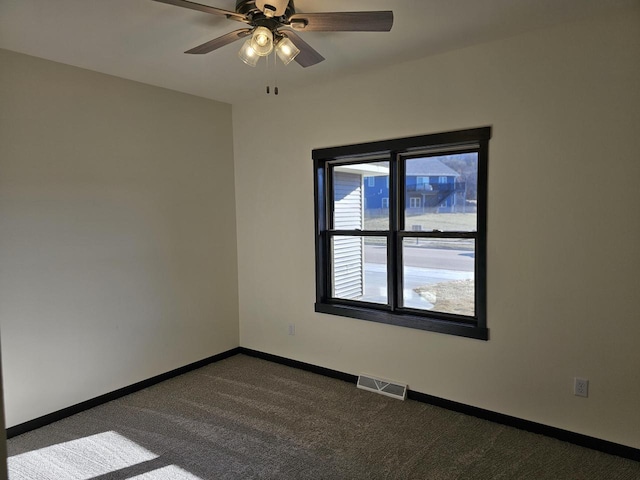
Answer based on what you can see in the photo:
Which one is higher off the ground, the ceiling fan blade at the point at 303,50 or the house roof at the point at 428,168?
the ceiling fan blade at the point at 303,50

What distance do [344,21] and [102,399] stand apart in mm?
3236

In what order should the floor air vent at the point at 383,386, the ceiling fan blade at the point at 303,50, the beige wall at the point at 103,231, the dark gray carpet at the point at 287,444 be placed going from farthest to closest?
the floor air vent at the point at 383,386 → the beige wall at the point at 103,231 → the dark gray carpet at the point at 287,444 → the ceiling fan blade at the point at 303,50

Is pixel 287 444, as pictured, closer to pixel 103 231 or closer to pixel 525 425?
pixel 525 425

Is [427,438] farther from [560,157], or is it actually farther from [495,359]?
[560,157]

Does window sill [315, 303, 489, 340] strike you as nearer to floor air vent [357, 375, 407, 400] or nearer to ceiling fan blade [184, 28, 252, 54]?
floor air vent [357, 375, 407, 400]

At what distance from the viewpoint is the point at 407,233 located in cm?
345

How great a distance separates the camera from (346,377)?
12.3ft

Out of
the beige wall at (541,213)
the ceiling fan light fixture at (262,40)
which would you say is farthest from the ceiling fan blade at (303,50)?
the beige wall at (541,213)

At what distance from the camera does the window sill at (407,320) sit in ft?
10.1

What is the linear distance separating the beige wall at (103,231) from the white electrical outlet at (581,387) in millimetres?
3092

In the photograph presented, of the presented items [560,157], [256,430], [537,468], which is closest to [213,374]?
[256,430]

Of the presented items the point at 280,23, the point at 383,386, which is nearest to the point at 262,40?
the point at 280,23

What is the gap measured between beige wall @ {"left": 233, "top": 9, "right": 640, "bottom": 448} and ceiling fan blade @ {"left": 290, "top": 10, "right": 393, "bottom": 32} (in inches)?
48.2

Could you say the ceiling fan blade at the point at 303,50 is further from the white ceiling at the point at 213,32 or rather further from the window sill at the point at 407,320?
the window sill at the point at 407,320
